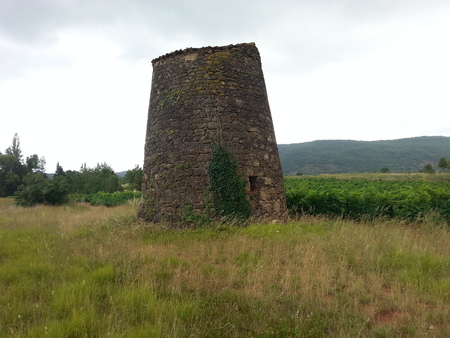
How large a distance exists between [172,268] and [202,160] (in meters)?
4.14

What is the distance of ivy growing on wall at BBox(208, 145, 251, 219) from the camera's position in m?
8.65

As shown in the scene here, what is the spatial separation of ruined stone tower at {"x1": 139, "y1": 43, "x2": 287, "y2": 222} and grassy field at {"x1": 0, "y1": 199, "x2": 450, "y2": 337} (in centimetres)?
180

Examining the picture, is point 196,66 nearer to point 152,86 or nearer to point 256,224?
point 152,86

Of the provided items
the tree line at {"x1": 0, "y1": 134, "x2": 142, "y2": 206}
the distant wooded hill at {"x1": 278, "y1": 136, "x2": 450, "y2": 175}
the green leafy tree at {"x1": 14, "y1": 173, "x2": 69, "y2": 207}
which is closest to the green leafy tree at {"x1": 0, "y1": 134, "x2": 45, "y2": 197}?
the tree line at {"x1": 0, "y1": 134, "x2": 142, "y2": 206}

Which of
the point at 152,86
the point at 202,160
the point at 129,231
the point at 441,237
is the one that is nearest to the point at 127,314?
the point at 129,231

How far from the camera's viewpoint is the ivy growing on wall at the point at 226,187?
8.65m

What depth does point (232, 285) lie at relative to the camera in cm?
465

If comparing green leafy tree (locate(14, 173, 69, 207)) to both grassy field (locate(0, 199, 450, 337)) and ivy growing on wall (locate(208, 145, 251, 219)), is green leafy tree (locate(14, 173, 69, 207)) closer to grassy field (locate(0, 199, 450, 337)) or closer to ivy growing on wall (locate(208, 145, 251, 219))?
grassy field (locate(0, 199, 450, 337))

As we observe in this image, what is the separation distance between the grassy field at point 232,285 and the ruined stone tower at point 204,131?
180 cm

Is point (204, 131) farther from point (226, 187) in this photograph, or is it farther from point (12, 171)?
point (12, 171)

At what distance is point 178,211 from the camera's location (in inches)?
353

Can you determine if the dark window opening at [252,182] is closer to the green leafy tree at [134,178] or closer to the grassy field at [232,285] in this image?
the grassy field at [232,285]

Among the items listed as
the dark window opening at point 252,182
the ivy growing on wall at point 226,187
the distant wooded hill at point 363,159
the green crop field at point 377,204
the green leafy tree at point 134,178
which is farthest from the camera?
the distant wooded hill at point 363,159

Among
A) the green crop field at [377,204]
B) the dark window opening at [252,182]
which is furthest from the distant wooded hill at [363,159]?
the dark window opening at [252,182]
